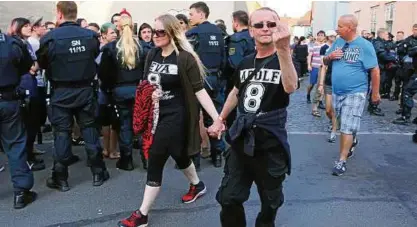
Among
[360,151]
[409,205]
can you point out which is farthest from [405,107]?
[409,205]

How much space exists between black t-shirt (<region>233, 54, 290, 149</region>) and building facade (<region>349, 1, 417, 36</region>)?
1446 cm

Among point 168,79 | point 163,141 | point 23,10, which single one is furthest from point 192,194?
point 23,10

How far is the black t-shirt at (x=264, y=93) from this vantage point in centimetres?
290

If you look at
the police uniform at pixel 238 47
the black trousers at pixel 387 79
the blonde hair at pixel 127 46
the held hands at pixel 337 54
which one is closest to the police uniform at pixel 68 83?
the blonde hair at pixel 127 46

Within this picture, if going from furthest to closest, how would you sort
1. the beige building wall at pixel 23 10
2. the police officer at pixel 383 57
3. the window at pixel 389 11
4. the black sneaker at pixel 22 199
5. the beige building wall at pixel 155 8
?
the beige building wall at pixel 155 8, the window at pixel 389 11, the beige building wall at pixel 23 10, the police officer at pixel 383 57, the black sneaker at pixel 22 199

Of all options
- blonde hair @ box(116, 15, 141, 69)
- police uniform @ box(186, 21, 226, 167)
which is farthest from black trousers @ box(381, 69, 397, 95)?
blonde hair @ box(116, 15, 141, 69)

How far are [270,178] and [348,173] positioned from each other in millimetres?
2723

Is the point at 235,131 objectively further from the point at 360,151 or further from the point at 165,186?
the point at 360,151

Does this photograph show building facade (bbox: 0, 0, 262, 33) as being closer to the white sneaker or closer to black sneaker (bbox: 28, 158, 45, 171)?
the white sneaker

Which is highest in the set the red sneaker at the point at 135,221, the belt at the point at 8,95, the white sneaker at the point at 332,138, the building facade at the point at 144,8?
the building facade at the point at 144,8

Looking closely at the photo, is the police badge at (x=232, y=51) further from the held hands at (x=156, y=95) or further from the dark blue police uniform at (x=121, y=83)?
the held hands at (x=156, y=95)

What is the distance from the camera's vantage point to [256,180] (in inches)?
123

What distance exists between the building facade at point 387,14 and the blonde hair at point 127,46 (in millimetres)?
13265

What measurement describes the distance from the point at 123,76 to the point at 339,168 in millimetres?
2722
